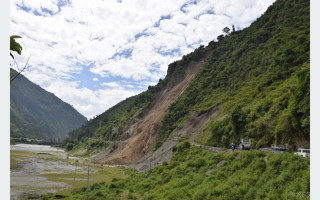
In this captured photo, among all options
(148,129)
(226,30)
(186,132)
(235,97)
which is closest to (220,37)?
(226,30)

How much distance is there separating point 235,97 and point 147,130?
37698 millimetres

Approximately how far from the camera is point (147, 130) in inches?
3142

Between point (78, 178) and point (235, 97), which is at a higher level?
point (235, 97)

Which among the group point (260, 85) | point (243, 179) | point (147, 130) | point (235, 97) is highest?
point (260, 85)

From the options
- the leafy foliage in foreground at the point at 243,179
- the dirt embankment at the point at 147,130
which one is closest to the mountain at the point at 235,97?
the dirt embankment at the point at 147,130

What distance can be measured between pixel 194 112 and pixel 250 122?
1192 inches

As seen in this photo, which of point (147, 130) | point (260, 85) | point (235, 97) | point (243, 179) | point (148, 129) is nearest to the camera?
point (243, 179)

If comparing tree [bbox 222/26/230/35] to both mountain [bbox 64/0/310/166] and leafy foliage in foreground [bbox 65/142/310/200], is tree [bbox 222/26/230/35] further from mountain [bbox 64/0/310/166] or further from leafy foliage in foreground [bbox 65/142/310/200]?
leafy foliage in foreground [bbox 65/142/310/200]

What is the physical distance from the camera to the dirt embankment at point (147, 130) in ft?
247

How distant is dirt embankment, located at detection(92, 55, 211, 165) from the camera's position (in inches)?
2970

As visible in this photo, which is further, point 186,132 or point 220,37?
point 220,37

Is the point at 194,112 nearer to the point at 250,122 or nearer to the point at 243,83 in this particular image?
the point at 243,83

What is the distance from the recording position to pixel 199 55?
103 metres

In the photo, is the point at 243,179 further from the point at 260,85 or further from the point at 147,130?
the point at 147,130
